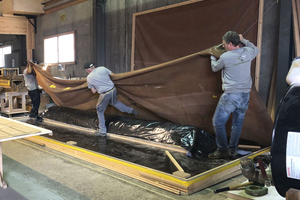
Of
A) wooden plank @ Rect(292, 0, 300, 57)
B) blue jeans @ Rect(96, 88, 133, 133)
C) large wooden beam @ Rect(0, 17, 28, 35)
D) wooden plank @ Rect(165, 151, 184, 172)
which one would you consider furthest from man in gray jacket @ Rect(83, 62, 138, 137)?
large wooden beam @ Rect(0, 17, 28, 35)

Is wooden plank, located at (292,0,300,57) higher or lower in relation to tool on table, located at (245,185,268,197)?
higher

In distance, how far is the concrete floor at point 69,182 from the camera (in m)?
2.38

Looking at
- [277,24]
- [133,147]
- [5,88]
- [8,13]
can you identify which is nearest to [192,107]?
[133,147]

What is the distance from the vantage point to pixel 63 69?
8.33m

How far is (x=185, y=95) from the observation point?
3.45 metres

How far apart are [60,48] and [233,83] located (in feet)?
22.5

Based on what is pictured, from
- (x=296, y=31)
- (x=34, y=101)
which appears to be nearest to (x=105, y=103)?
(x=34, y=101)

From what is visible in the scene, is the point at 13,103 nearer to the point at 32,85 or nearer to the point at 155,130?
the point at 32,85

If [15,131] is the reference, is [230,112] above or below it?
above

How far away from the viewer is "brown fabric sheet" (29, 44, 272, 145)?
3.25 m

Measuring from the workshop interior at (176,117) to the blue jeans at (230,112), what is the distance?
1 cm

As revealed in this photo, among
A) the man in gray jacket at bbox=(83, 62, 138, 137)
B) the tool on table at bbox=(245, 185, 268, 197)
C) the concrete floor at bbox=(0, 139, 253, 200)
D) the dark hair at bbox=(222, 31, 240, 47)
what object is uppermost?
the dark hair at bbox=(222, 31, 240, 47)

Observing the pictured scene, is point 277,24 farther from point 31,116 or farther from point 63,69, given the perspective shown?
point 63,69

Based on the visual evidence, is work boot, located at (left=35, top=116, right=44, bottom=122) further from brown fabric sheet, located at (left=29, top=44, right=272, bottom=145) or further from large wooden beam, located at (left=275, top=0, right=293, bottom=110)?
large wooden beam, located at (left=275, top=0, right=293, bottom=110)
